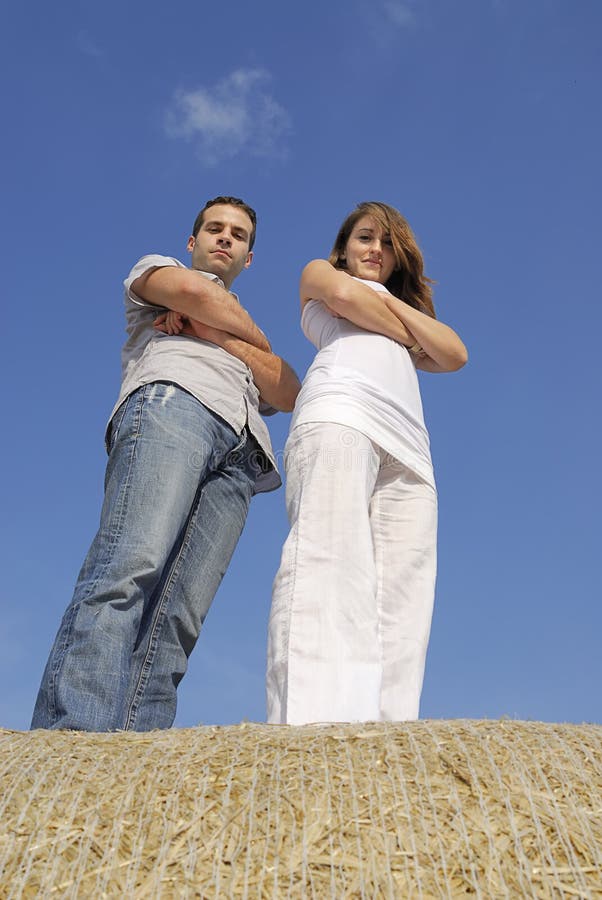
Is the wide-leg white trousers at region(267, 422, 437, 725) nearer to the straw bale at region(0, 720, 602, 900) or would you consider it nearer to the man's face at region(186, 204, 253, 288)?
the straw bale at region(0, 720, 602, 900)

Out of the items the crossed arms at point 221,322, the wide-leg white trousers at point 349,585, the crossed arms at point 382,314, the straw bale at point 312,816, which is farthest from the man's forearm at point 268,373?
the straw bale at point 312,816

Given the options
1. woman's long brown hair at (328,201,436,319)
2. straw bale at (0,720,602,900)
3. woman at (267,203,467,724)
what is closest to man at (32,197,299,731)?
woman at (267,203,467,724)

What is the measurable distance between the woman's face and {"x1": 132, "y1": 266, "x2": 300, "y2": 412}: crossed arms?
1.56 feet

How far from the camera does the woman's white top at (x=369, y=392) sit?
3340 mm

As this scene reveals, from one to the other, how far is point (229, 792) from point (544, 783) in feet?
2.09

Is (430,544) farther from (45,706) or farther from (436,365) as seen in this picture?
(45,706)

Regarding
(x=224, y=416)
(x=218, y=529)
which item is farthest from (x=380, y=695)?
(x=224, y=416)

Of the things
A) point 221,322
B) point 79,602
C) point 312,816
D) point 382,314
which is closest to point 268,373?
point 221,322

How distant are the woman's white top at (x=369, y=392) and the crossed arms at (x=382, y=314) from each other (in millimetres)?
59

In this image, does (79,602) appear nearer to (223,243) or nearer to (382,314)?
(382,314)

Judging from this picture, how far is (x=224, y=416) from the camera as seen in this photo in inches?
141

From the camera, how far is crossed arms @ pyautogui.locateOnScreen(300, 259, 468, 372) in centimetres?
361

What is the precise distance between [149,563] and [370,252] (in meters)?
1.59

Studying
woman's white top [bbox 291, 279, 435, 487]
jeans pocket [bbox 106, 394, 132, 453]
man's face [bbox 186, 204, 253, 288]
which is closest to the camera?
woman's white top [bbox 291, 279, 435, 487]
